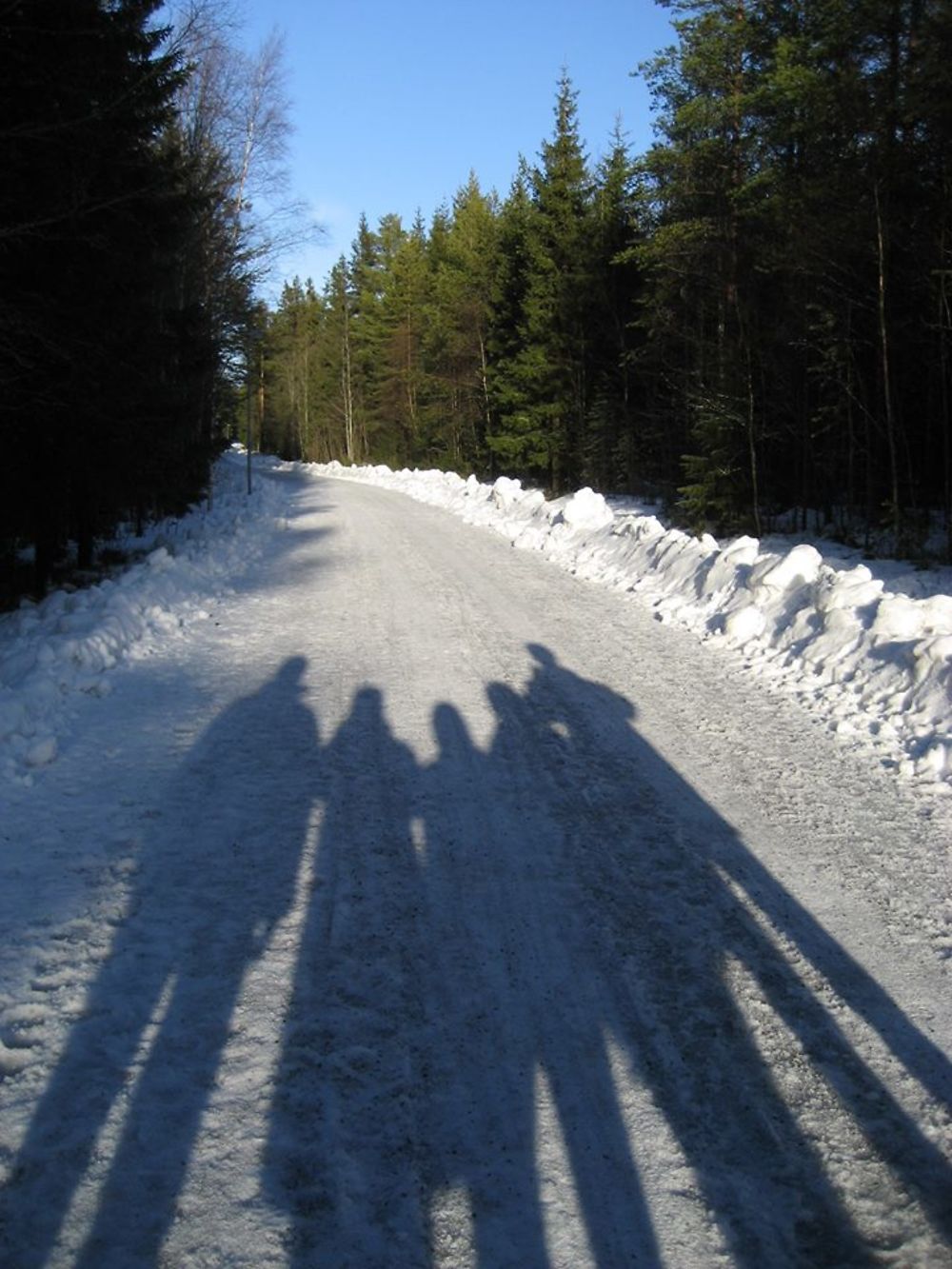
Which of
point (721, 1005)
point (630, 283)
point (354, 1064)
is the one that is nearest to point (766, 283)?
point (630, 283)

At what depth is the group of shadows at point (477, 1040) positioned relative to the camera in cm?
235

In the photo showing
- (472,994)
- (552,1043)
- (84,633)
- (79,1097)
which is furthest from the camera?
(84,633)

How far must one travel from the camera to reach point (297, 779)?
17.2 ft

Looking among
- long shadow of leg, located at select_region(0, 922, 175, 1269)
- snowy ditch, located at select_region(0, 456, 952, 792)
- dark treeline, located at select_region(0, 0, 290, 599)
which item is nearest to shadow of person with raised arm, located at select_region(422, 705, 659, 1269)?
long shadow of leg, located at select_region(0, 922, 175, 1269)

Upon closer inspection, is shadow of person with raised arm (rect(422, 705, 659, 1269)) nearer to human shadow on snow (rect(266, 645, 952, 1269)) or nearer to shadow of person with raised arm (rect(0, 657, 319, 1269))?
human shadow on snow (rect(266, 645, 952, 1269))

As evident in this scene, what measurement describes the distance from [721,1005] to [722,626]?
19.0 ft

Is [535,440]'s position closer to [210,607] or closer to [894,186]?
[894,186]

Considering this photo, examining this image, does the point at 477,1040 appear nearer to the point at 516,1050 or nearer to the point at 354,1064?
the point at 516,1050

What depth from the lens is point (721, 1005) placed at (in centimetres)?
319

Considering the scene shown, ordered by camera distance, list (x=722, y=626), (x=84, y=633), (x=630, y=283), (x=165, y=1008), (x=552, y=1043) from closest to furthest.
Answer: (x=552, y=1043), (x=165, y=1008), (x=84, y=633), (x=722, y=626), (x=630, y=283)

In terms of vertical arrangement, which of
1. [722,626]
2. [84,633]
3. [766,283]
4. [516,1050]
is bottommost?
[516,1050]

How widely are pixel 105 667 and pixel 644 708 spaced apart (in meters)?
4.49

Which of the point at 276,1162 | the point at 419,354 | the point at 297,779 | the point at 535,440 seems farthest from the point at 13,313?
the point at 419,354

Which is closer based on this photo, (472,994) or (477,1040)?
(477,1040)
